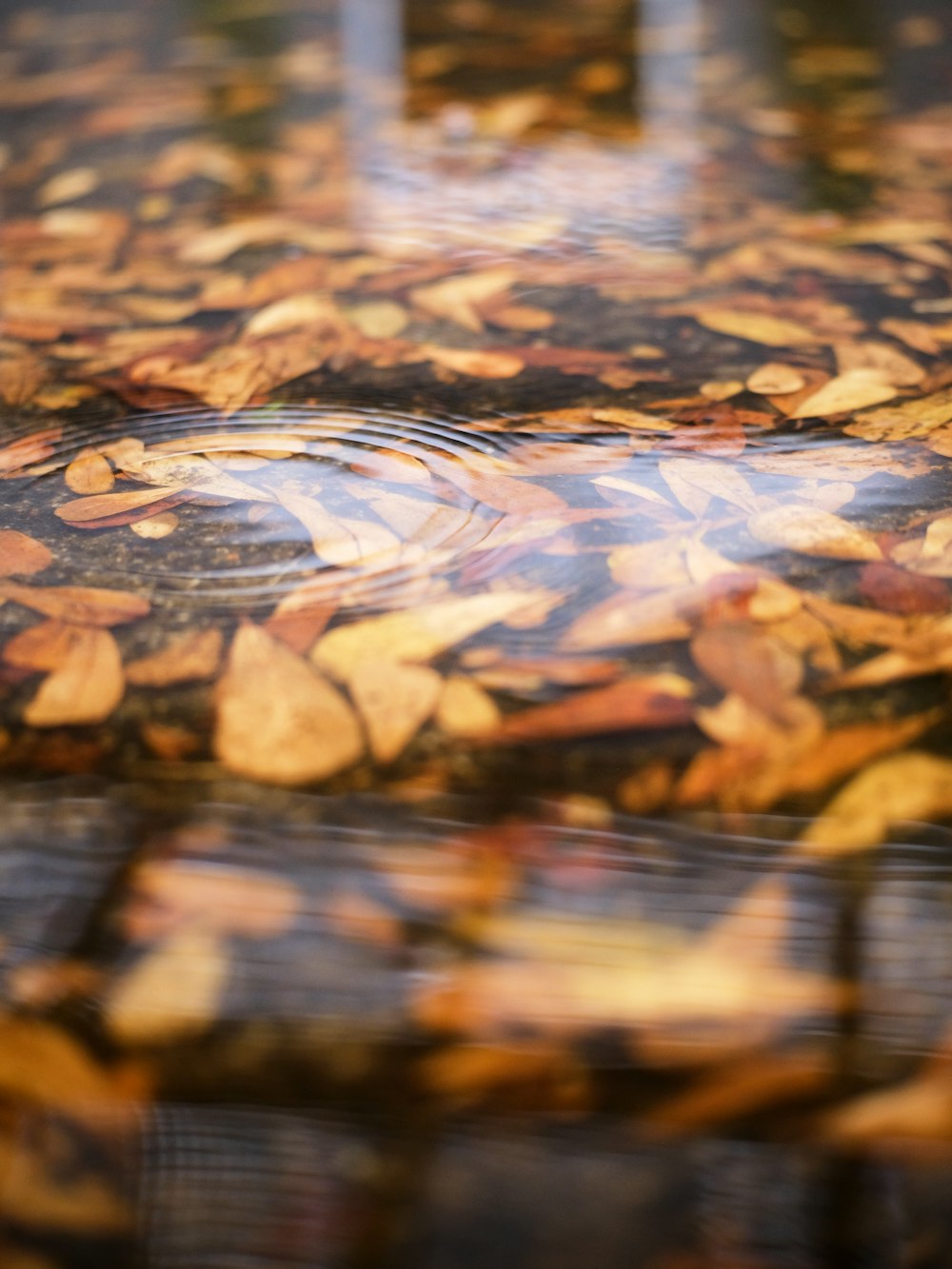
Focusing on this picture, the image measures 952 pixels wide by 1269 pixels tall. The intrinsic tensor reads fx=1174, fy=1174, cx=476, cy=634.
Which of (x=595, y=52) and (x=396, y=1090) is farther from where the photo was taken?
(x=595, y=52)

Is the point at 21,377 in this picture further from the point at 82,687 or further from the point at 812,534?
the point at 812,534

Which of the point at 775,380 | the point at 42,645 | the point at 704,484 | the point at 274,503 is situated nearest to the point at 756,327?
the point at 775,380

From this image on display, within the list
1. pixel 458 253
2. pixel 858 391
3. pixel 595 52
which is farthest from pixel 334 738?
pixel 595 52

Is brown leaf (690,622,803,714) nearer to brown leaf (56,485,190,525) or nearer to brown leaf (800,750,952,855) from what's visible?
brown leaf (800,750,952,855)

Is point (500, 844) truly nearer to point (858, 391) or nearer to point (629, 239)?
point (858, 391)

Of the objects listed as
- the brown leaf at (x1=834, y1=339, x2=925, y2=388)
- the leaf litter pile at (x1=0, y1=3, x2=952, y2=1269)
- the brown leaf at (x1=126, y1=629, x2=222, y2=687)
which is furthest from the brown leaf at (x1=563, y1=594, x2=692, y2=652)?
the brown leaf at (x1=834, y1=339, x2=925, y2=388)
